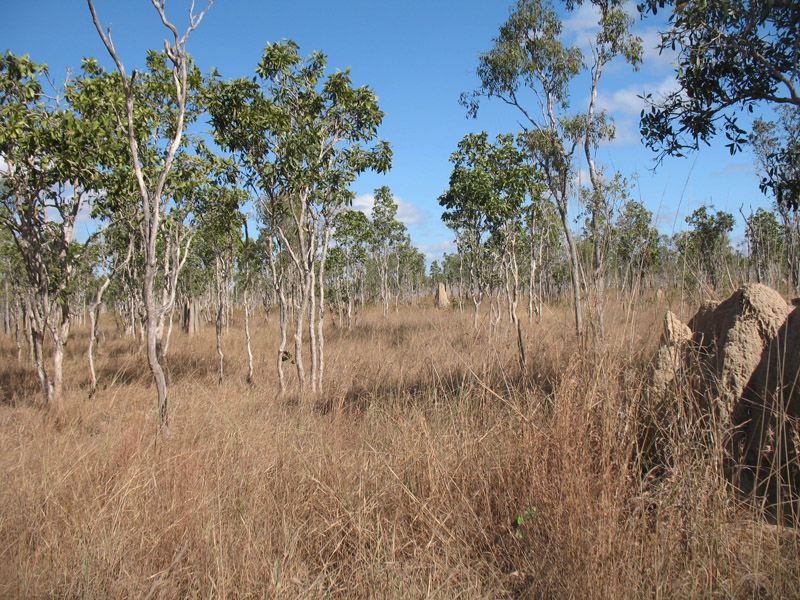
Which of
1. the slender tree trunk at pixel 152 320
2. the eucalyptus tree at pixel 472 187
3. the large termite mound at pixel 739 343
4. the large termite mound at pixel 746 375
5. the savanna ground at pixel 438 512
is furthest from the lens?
the eucalyptus tree at pixel 472 187

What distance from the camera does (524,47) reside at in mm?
9570

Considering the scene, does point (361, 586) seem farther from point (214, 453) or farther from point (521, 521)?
point (214, 453)

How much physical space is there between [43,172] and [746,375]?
844cm

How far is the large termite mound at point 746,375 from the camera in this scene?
8.86 ft

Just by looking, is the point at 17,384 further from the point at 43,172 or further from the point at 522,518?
the point at 522,518

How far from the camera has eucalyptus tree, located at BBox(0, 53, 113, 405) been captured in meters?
5.82

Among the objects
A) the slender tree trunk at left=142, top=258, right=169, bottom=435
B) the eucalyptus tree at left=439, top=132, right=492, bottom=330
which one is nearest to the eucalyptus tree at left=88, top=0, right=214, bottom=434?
the slender tree trunk at left=142, top=258, right=169, bottom=435

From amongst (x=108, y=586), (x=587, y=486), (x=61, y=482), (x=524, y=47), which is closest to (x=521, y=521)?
(x=587, y=486)

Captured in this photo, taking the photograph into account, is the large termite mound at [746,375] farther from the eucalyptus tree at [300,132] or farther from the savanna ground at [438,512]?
the eucalyptus tree at [300,132]

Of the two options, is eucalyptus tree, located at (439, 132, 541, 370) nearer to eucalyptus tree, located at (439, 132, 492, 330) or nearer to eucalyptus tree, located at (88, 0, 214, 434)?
eucalyptus tree, located at (439, 132, 492, 330)

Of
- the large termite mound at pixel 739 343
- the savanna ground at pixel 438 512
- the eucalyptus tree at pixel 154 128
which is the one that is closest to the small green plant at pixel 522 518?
the savanna ground at pixel 438 512

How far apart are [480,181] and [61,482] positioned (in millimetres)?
11870

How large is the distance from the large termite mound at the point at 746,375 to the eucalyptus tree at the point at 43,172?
6.96m

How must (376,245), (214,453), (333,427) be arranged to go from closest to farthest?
(214,453) < (333,427) < (376,245)
